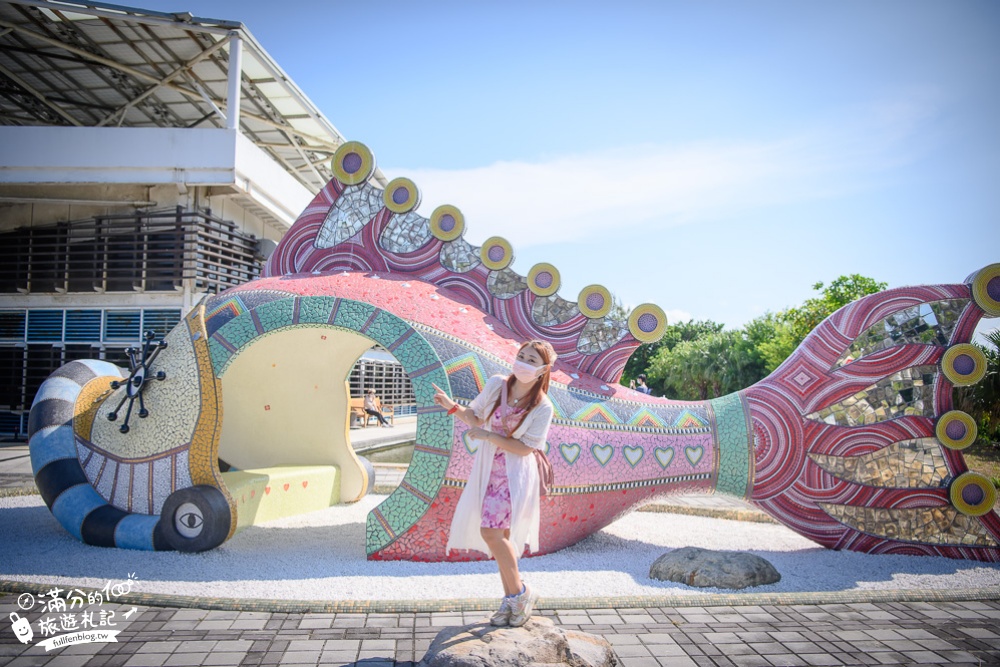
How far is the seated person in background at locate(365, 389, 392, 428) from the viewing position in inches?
786

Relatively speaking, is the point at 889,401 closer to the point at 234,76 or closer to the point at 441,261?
the point at 441,261

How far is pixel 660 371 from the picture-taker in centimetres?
3531

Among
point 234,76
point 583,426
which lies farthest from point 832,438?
point 234,76

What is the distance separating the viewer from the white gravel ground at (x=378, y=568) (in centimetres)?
482

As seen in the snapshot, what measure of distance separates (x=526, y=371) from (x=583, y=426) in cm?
242

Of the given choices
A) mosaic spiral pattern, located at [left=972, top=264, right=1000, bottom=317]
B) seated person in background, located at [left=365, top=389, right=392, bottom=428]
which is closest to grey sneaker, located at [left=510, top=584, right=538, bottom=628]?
mosaic spiral pattern, located at [left=972, top=264, right=1000, bottom=317]

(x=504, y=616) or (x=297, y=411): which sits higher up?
(x=297, y=411)

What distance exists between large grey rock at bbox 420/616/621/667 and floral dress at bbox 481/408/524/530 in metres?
0.49

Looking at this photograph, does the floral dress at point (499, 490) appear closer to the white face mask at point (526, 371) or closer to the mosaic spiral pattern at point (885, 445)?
the white face mask at point (526, 371)

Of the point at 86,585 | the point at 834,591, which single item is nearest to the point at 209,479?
the point at 86,585

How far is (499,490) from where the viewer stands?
355cm

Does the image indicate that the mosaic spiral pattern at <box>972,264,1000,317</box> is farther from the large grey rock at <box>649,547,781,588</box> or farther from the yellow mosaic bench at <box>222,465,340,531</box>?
the yellow mosaic bench at <box>222,465,340,531</box>

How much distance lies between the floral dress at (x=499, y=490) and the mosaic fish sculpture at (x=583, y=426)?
1.86m

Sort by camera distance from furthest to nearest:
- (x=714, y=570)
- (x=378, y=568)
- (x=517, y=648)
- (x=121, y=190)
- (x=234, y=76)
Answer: (x=121, y=190), (x=234, y=76), (x=378, y=568), (x=714, y=570), (x=517, y=648)
